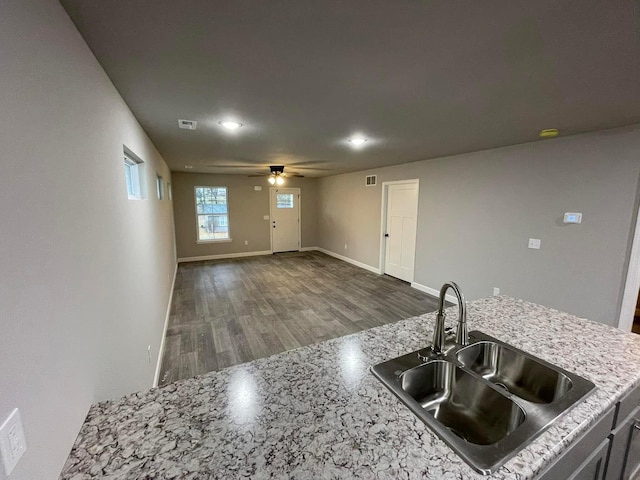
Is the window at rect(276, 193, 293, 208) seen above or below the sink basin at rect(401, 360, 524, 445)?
above

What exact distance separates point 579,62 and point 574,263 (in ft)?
7.83

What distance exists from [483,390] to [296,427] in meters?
0.79

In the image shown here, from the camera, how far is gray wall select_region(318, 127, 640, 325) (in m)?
2.61

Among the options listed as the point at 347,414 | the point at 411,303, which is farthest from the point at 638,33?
the point at 411,303

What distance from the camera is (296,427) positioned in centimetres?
84

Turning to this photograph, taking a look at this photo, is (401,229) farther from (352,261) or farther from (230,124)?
(230,124)

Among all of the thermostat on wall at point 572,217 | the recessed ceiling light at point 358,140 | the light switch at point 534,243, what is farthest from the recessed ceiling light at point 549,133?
the recessed ceiling light at point 358,140

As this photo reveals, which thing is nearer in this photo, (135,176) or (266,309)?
(135,176)

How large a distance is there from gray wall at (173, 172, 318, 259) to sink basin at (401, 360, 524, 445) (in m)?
6.91

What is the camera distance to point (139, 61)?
1409mm

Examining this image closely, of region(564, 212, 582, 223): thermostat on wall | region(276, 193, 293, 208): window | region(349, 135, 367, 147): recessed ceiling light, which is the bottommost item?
region(564, 212, 582, 223): thermostat on wall

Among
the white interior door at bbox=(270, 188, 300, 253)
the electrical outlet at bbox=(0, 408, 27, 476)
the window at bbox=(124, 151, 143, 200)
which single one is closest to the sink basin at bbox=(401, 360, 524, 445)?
the electrical outlet at bbox=(0, 408, 27, 476)

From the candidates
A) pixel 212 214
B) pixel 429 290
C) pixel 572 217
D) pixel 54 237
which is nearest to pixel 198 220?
pixel 212 214

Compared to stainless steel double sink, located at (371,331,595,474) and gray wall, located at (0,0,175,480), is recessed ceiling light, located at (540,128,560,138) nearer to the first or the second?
stainless steel double sink, located at (371,331,595,474)
